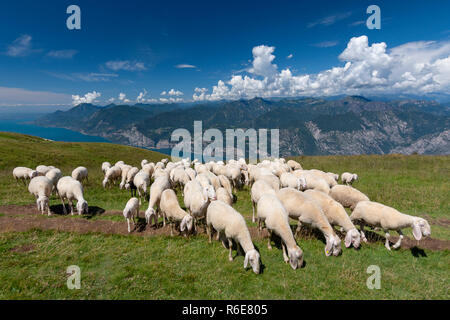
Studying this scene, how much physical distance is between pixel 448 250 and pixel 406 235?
222 cm

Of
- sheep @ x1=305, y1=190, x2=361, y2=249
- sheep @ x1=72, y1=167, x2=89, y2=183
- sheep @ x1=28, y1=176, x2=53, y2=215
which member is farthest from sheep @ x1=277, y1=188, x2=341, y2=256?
sheep @ x1=72, y1=167, x2=89, y2=183

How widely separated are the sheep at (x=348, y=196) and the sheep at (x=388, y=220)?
8.39 feet

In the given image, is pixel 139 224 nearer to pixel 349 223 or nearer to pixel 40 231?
pixel 40 231

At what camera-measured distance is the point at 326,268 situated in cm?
904

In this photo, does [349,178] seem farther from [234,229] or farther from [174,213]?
[174,213]

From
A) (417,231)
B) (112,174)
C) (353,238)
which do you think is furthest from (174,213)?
(112,174)

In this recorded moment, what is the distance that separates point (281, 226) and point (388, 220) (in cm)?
667

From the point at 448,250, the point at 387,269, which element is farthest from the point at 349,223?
the point at 448,250

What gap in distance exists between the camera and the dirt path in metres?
11.8

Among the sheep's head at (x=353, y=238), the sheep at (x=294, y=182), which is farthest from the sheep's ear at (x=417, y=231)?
the sheep at (x=294, y=182)

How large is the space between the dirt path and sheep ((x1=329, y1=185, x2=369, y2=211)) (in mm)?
2293

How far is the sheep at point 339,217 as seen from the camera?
10547mm

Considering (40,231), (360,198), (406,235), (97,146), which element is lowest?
(406,235)

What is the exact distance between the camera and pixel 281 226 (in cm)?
967
